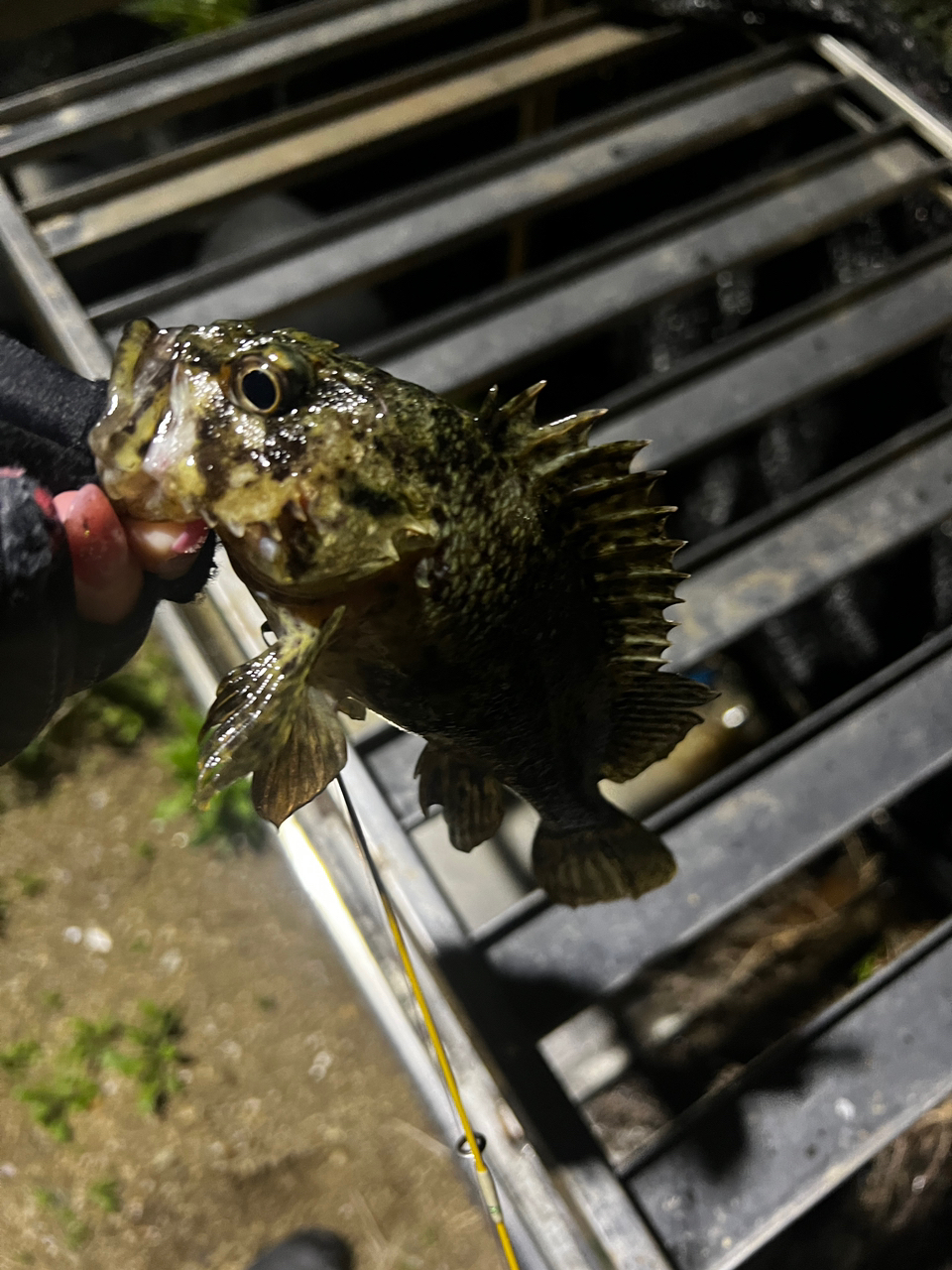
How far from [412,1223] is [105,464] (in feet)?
7.53

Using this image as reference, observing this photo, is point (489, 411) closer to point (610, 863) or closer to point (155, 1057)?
point (610, 863)

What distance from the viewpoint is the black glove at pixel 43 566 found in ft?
2.92

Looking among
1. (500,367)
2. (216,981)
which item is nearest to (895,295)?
(500,367)

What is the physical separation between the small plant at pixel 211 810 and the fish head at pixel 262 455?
1.95 meters

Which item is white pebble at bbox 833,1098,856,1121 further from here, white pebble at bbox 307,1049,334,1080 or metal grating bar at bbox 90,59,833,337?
metal grating bar at bbox 90,59,833,337

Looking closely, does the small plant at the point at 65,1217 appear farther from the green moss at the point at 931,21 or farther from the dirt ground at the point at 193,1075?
the green moss at the point at 931,21

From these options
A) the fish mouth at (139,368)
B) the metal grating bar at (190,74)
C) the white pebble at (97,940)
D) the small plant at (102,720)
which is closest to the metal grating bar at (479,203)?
the metal grating bar at (190,74)

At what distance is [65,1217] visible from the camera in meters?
2.22

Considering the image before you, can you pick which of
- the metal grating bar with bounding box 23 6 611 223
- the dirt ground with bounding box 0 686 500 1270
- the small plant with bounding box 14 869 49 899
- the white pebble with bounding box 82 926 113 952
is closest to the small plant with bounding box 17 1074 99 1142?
the dirt ground with bounding box 0 686 500 1270

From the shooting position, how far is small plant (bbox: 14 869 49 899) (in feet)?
8.47

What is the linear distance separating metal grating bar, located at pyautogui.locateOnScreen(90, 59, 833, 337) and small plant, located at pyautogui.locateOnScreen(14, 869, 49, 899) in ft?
5.23

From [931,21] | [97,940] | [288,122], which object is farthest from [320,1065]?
[931,21]

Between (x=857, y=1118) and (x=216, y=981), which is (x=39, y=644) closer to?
(x=857, y=1118)

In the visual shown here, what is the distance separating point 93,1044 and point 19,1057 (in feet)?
0.62
